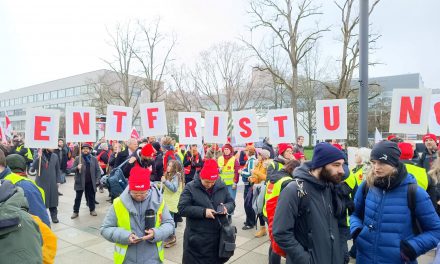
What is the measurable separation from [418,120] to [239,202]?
18.5ft

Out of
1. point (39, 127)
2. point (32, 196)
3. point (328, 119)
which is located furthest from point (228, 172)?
point (32, 196)

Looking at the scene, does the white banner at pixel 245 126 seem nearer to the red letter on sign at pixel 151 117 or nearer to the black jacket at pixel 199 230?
the red letter on sign at pixel 151 117

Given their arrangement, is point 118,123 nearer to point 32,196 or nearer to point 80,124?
point 80,124

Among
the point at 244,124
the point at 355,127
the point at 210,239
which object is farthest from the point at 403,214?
the point at 355,127

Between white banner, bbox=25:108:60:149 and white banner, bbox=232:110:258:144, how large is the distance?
4.57 metres

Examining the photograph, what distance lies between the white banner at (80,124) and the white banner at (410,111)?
703 centimetres

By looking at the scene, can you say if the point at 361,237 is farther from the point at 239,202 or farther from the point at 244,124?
the point at 239,202

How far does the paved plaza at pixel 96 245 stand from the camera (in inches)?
209

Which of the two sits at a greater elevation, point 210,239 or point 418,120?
point 418,120

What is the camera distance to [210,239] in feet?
11.6

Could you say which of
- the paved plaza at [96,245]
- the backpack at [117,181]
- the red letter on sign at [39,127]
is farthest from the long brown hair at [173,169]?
the red letter on sign at [39,127]

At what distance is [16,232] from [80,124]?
6368mm

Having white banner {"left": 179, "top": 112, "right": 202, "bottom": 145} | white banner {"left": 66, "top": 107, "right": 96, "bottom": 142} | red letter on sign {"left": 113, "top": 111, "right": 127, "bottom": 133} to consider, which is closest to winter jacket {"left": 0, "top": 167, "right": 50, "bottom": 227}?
white banner {"left": 66, "top": 107, "right": 96, "bottom": 142}

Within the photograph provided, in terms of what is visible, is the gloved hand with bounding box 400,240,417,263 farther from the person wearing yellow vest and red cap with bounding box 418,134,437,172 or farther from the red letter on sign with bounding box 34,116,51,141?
the red letter on sign with bounding box 34,116,51,141
